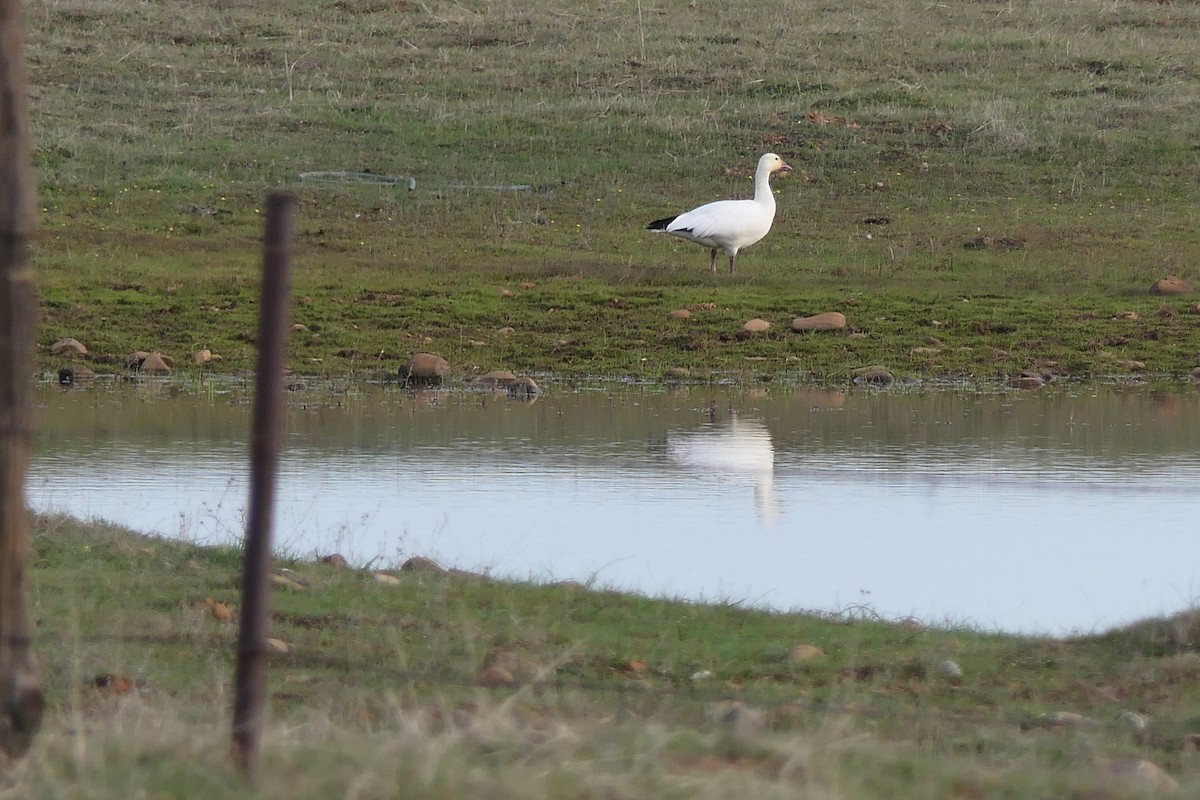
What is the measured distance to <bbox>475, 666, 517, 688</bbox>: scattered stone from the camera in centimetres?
535

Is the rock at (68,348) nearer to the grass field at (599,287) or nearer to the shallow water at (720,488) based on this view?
the grass field at (599,287)

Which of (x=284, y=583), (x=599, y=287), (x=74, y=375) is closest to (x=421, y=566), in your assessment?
(x=284, y=583)

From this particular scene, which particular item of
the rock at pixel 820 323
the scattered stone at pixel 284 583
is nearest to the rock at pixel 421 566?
the scattered stone at pixel 284 583

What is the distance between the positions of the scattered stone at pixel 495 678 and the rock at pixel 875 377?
9884mm

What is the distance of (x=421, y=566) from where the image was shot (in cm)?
770

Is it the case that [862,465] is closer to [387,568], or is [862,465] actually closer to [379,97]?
[387,568]

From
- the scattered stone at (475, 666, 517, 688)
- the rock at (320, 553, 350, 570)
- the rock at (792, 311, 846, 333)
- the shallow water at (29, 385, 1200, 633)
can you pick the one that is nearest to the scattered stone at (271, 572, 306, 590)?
the rock at (320, 553, 350, 570)

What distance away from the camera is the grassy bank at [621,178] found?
16297 millimetres

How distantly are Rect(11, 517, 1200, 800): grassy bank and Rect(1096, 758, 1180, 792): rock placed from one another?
0.02 meters

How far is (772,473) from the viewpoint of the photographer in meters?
10.9

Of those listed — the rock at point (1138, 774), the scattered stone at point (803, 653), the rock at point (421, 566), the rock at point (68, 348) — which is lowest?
the rock at point (421, 566)

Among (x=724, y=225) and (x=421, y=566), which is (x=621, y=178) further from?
(x=421, y=566)

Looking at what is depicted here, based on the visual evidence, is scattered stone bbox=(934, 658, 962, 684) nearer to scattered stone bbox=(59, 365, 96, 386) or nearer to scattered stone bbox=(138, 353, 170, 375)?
scattered stone bbox=(59, 365, 96, 386)

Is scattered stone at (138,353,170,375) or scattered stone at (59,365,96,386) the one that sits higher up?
scattered stone at (138,353,170,375)
